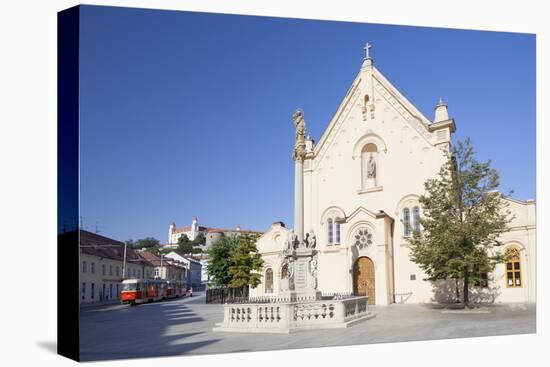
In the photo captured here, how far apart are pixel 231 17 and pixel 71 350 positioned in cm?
770

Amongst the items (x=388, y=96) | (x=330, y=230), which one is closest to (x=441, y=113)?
(x=388, y=96)

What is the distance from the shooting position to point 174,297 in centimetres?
2905

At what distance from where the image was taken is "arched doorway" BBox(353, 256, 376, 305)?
69.7 feet

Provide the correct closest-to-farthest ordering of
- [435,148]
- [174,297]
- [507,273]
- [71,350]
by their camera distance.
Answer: [71,350] → [507,273] → [435,148] → [174,297]

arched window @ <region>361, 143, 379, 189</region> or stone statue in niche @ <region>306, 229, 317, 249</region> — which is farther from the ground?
arched window @ <region>361, 143, 379, 189</region>

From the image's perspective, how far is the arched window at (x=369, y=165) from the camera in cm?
2172

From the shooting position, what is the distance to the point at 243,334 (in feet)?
40.4

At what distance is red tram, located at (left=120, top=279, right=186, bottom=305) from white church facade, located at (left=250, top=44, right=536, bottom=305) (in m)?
5.40

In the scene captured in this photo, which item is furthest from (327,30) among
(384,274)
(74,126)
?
(384,274)

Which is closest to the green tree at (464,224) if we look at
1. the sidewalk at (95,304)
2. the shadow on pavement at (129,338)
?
the shadow on pavement at (129,338)

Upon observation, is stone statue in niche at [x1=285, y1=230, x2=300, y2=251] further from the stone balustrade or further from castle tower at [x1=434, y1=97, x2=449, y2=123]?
castle tower at [x1=434, y1=97, x2=449, y2=123]

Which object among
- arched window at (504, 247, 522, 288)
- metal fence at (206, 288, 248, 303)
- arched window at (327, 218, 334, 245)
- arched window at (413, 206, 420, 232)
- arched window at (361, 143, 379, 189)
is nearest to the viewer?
arched window at (504, 247, 522, 288)

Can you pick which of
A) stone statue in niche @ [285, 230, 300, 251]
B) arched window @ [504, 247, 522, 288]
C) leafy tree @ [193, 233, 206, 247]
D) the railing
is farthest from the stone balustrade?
leafy tree @ [193, 233, 206, 247]

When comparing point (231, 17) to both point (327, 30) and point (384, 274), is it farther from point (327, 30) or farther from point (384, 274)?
point (384, 274)
